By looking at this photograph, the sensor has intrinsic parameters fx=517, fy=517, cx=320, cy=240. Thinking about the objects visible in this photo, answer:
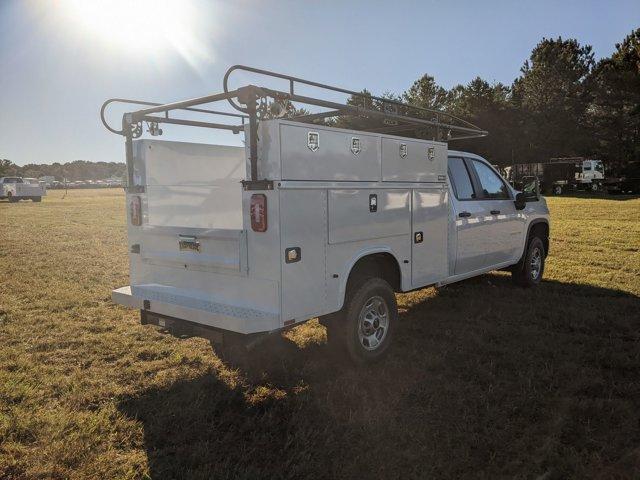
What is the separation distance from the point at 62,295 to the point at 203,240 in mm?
4137

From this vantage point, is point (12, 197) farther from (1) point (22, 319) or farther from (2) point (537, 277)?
(2) point (537, 277)

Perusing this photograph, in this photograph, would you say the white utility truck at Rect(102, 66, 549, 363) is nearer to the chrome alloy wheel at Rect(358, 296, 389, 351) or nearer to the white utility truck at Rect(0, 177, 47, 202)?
the chrome alloy wheel at Rect(358, 296, 389, 351)

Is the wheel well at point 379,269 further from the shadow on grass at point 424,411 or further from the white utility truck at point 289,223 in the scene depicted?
the shadow on grass at point 424,411

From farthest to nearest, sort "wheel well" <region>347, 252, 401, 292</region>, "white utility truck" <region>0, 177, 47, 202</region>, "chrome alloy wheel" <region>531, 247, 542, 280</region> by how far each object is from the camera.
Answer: "white utility truck" <region>0, 177, 47, 202</region>
"chrome alloy wheel" <region>531, 247, 542, 280</region>
"wheel well" <region>347, 252, 401, 292</region>

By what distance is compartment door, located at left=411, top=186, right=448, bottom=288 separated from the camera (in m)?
5.18

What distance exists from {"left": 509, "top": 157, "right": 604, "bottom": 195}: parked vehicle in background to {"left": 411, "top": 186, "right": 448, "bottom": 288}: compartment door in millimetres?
35935

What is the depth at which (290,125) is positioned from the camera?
12.4 feet

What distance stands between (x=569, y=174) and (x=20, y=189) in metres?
40.1

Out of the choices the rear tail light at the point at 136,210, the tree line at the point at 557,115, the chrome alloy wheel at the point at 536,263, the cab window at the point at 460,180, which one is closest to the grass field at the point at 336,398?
the chrome alloy wheel at the point at 536,263

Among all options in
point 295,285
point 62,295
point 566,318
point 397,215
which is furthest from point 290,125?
point 62,295

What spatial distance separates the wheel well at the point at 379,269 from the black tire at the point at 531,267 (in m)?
3.21

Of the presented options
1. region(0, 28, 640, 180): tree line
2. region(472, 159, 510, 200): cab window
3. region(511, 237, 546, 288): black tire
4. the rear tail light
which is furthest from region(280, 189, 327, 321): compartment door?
region(0, 28, 640, 180): tree line

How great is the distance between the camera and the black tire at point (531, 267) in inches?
295

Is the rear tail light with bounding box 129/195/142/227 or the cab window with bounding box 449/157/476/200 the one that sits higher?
the cab window with bounding box 449/157/476/200
